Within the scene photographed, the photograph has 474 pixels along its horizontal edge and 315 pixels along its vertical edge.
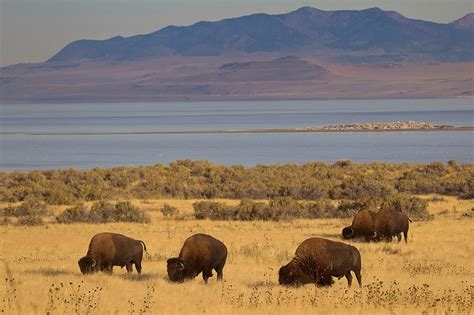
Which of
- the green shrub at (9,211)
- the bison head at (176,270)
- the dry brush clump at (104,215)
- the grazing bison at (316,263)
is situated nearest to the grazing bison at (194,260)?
the bison head at (176,270)

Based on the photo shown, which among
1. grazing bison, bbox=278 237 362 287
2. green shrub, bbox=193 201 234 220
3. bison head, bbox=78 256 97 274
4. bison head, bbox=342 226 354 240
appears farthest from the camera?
green shrub, bbox=193 201 234 220

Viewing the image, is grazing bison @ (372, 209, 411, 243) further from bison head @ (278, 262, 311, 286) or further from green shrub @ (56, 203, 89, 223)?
green shrub @ (56, 203, 89, 223)

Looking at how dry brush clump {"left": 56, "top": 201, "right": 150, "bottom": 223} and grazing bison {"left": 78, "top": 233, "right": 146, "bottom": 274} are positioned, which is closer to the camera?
grazing bison {"left": 78, "top": 233, "right": 146, "bottom": 274}

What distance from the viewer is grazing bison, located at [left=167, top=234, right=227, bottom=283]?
16969mm

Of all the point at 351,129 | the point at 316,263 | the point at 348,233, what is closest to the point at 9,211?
the point at 348,233

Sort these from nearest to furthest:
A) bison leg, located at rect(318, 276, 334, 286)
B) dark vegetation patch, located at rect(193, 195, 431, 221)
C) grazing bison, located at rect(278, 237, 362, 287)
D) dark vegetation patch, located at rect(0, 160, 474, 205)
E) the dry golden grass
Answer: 1. the dry golden grass
2. grazing bison, located at rect(278, 237, 362, 287)
3. bison leg, located at rect(318, 276, 334, 286)
4. dark vegetation patch, located at rect(193, 195, 431, 221)
5. dark vegetation patch, located at rect(0, 160, 474, 205)

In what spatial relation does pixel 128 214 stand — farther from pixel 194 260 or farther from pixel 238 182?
pixel 194 260

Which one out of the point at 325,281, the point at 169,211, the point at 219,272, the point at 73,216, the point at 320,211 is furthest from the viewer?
the point at 169,211

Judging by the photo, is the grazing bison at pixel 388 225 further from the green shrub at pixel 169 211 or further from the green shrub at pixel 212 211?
the green shrub at pixel 169 211

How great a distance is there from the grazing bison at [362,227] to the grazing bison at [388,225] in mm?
143

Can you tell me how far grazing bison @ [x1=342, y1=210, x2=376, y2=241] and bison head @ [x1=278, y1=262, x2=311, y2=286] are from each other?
811cm

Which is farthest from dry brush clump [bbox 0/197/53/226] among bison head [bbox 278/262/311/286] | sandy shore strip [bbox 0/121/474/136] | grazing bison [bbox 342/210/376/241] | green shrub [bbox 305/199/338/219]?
sandy shore strip [bbox 0/121/474/136]

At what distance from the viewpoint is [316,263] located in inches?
650

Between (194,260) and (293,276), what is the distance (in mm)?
1913
